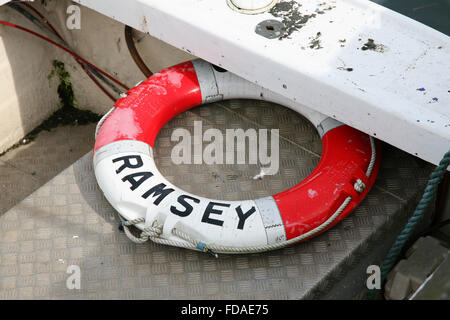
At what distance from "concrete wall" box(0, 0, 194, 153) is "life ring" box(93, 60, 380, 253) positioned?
76cm

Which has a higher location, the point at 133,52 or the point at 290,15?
the point at 290,15

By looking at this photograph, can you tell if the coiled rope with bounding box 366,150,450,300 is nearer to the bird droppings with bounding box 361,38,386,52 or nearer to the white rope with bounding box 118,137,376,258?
the white rope with bounding box 118,137,376,258

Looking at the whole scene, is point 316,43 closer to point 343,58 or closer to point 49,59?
point 343,58

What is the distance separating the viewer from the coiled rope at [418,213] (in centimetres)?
168

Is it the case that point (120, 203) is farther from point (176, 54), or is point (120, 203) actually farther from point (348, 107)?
point (176, 54)

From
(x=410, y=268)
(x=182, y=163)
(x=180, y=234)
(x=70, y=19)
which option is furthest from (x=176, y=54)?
(x=410, y=268)

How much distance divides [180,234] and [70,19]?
154 centimetres

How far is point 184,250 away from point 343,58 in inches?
31.1

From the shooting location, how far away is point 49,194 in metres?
2.08

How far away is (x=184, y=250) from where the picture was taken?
1910mm

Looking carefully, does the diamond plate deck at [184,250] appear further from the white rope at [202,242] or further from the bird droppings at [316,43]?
the bird droppings at [316,43]

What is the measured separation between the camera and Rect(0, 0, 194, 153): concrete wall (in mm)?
2814

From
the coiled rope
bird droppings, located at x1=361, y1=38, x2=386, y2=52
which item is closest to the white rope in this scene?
the coiled rope

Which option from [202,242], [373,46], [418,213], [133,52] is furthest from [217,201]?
[133,52]
